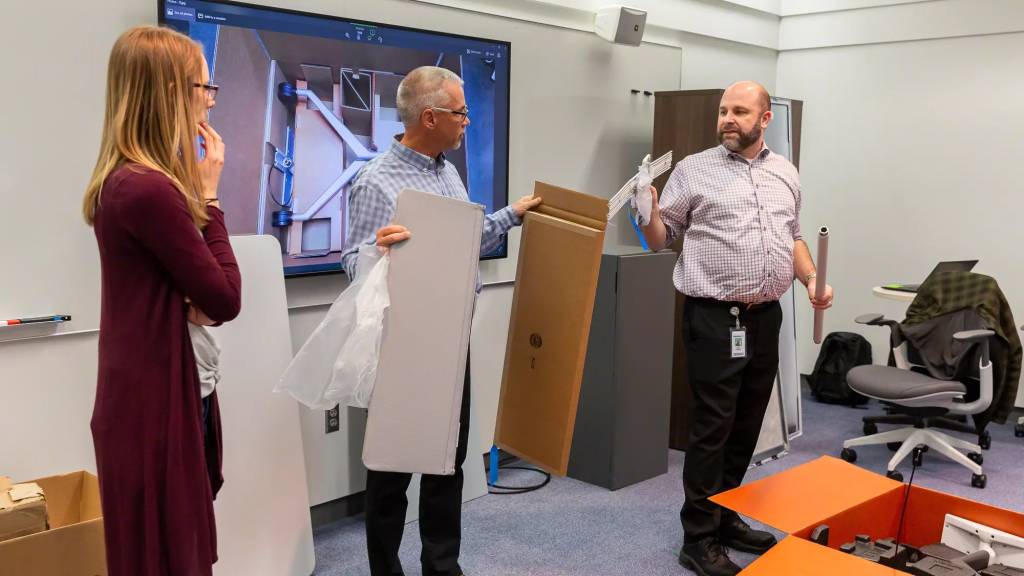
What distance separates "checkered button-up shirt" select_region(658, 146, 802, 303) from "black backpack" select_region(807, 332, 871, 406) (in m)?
2.51

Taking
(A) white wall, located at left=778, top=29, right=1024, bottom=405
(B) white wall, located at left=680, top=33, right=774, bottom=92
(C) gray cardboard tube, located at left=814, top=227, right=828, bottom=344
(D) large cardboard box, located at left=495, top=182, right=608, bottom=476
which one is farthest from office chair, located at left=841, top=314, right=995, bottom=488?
(D) large cardboard box, located at left=495, top=182, right=608, bottom=476

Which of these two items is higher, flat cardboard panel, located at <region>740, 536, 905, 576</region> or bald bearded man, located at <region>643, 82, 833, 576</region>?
bald bearded man, located at <region>643, 82, 833, 576</region>

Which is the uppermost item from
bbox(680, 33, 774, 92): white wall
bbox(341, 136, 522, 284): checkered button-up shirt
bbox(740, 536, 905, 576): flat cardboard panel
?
bbox(680, 33, 774, 92): white wall

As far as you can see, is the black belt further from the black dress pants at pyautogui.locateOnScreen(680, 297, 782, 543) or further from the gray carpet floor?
the gray carpet floor

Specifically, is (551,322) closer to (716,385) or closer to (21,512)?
(716,385)

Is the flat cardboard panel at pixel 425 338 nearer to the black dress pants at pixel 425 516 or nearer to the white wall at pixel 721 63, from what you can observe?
the black dress pants at pixel 425 516

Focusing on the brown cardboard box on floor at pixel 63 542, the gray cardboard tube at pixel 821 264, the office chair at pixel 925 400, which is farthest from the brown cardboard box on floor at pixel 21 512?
the office chair at pixel 925 400

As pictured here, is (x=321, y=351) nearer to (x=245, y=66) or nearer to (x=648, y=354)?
(x=245, y=66)

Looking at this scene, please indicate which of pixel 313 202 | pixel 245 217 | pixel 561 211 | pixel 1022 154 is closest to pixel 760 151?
pixel 561 211

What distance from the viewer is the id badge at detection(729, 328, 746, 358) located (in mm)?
2754

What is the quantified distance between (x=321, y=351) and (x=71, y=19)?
119cm

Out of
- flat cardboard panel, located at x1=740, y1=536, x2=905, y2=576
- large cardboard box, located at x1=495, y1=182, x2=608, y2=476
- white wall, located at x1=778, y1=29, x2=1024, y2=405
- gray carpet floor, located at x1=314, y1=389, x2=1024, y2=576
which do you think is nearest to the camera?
flat cardboard panel, located at x1=740, y1=536, x2=905, y2=576

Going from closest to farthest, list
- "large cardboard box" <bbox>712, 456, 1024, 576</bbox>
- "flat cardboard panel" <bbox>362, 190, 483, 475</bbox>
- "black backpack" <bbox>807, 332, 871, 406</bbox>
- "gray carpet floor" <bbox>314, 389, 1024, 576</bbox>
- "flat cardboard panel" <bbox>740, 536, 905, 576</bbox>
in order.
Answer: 1. "flat cardboard panel" <bbox>740, 536, 905, 576</bbox>
2. "large cardboard box" <bbox>712, 456, 1024, 576</bbox>
3. "flat cardboard panel" <bbox>362, 190, 483, 475</bbox>
4. "gray carpet floor" <bbox>314, 389, 1024, 576</bbox>
5. "black backpack" <bbox>807, 332, 871, 406</bbox>

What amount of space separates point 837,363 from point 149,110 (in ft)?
14.9
